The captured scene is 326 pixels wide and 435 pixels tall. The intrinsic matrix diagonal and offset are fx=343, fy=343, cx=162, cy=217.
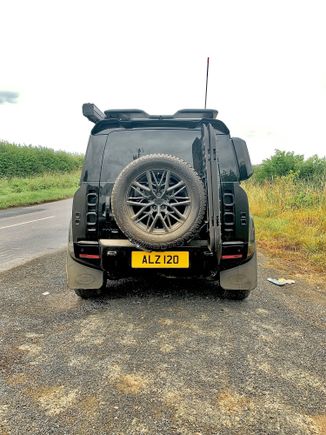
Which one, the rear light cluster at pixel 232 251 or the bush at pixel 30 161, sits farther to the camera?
the bush at pixel 30 161

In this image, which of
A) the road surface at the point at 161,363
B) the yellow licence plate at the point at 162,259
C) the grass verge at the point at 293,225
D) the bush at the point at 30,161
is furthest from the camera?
the bush at the point at 30,161

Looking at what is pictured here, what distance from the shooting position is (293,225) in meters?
7.86

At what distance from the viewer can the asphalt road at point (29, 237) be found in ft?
19.7

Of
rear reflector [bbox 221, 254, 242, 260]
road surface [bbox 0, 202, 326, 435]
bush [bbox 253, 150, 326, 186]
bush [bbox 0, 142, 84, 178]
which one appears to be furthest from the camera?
bush [bbox 0, 142, 84, 178]

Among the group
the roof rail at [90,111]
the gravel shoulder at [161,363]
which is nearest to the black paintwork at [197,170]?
the roof rail at [90,111]

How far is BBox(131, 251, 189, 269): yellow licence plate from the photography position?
3234 mm

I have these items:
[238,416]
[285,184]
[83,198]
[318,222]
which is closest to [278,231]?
[318,222]

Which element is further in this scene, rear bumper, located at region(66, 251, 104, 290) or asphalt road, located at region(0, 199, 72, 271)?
asphalt road, located at region(0, 199, 72, 271)

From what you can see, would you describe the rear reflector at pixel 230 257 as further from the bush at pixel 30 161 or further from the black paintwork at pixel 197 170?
the bush at pixel 30 161

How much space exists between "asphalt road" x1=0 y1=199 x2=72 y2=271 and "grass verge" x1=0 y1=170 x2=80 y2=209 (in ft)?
16.1

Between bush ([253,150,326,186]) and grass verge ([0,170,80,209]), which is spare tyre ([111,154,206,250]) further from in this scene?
bush ([253,150,326,186])

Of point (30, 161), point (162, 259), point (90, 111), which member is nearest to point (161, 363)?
point (162, 259)

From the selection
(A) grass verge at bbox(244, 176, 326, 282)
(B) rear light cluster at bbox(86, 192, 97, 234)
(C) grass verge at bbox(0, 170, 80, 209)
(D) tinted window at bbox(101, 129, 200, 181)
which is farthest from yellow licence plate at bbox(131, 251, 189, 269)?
(C) grass verge at bbox(0, 170, 80, 209)

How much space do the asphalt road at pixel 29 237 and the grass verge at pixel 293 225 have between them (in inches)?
166
